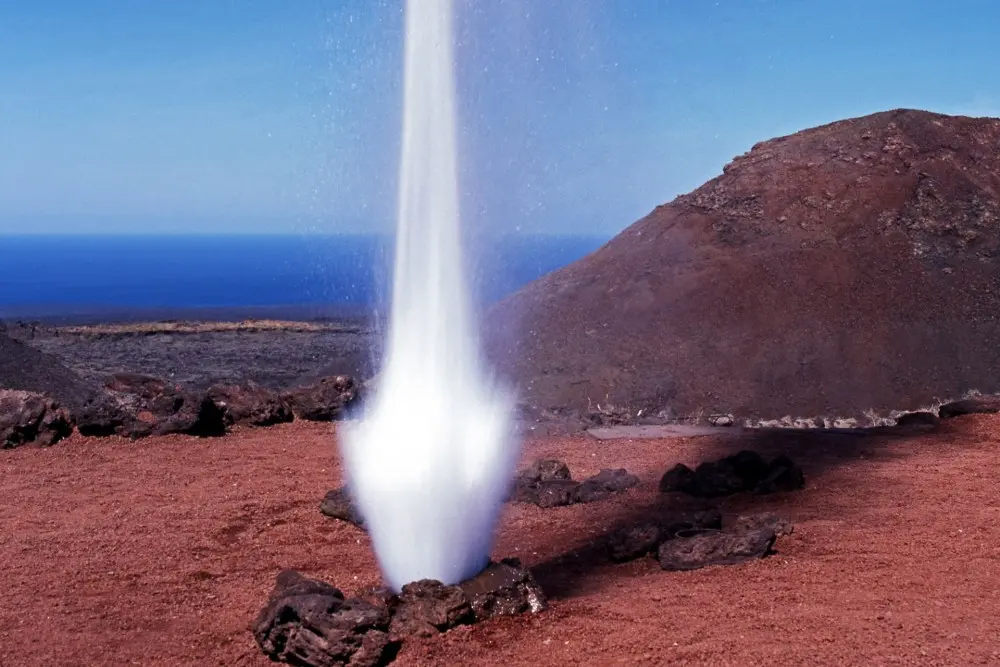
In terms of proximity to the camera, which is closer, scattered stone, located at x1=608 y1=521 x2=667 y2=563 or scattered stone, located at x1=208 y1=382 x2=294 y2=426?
scattered stone, located at x1=608 y1=521 x2=667 y2=563

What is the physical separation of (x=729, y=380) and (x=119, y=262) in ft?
395

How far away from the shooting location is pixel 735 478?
938cm

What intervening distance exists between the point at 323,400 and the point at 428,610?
807 centimetres

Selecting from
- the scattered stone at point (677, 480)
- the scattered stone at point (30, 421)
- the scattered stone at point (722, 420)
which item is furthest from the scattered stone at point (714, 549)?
the scattered stone at point (722, 420)

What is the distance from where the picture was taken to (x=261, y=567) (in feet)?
25.1

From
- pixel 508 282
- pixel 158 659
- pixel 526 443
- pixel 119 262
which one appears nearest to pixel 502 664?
pixel 158 659

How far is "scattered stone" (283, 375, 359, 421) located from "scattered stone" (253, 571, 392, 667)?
784cm

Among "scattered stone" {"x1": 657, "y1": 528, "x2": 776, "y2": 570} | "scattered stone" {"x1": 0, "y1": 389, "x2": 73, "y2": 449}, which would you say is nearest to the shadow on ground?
"scattered stone" {"x1": 657, "y1": 528, "x2": 776, "y2": 570}

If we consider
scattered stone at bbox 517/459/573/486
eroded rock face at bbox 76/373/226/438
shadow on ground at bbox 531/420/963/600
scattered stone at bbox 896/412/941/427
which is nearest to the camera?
shadow on ground at bbox 531/420/963/600

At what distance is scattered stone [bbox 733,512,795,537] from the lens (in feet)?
24.5

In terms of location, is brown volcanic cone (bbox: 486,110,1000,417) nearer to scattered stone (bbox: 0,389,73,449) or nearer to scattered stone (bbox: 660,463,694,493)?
scattered stone (bbox: 660,463,694,493)

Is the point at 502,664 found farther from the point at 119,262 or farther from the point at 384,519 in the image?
the point at 119,262

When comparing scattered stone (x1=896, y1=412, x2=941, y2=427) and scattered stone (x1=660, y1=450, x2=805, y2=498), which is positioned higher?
scattered stone (x1=896, y1=412, x2=941, y2=427)

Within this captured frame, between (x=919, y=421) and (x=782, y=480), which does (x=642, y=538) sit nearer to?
(x=782, y=480)
